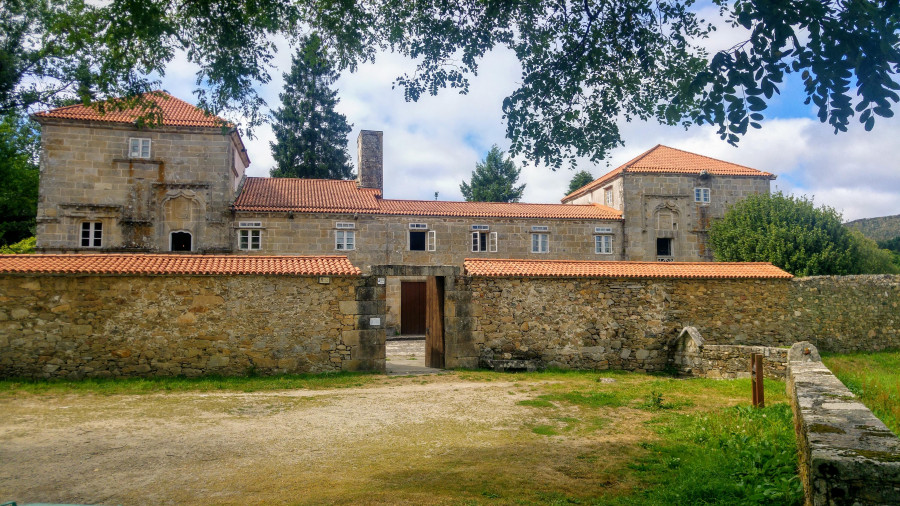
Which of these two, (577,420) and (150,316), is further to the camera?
(150,316)

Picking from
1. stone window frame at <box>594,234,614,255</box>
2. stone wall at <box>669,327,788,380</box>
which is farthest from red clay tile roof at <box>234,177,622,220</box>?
stone wall at <box>669,327,788,380</box>

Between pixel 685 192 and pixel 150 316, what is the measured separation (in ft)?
88.0

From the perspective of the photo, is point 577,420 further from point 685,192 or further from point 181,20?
point 685,192

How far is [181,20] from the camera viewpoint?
7.80 metres

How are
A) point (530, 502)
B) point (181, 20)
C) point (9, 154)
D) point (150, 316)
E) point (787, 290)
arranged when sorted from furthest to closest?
point (9, 154), point (787, 290), point (150, 316), point (181, 20), point (530, 502)

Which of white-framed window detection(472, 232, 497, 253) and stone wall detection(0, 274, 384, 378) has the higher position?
white-framed window detection(472, 232, 497, 253)

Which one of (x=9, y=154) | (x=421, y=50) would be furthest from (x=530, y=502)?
(x=9, y=154)

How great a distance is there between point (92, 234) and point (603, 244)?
24.1 m

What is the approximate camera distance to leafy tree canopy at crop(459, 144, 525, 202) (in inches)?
1778

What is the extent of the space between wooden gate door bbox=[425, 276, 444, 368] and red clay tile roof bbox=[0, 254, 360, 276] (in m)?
2.50

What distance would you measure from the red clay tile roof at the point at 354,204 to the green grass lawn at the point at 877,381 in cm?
1530

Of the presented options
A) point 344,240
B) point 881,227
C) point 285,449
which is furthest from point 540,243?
point 881,227

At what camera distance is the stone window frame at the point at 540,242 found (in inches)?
1115

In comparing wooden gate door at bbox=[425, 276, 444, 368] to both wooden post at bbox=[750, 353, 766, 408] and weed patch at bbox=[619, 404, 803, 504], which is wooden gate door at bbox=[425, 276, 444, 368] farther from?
wooden post at bbox=[750, 353, 766, 408]
